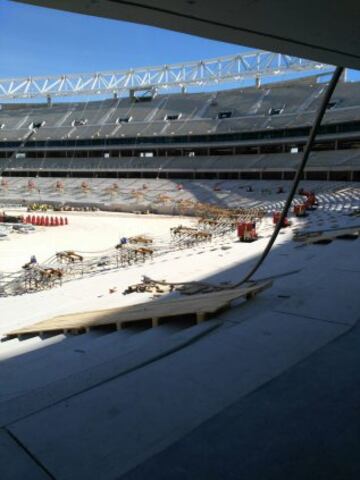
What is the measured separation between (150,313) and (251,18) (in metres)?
5.18

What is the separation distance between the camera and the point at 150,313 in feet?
23.6

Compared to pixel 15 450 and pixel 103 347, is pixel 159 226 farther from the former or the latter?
pixel 15 450

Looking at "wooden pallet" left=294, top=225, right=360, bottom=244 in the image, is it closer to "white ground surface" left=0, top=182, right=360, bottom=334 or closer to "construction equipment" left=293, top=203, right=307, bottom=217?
"white ground surface" left=0, top=182, right=360, bottom=334

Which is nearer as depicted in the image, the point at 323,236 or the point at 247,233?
the point at 323,236

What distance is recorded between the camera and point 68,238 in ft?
83.3

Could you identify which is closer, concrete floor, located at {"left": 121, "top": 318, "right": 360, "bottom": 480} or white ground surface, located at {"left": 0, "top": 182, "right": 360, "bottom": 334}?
concrete floor, located at {"left": 121, "top": 318, "right": 360, "bottom": 480}

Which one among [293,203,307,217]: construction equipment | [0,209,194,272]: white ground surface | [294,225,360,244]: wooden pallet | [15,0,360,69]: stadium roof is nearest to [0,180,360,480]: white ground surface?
[15,0,360,69]: stadium roof

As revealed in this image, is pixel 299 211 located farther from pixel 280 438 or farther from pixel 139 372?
pixel 280 438

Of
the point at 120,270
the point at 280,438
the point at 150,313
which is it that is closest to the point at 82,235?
the point at 120,270

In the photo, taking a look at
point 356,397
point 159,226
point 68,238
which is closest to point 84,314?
point 356,397

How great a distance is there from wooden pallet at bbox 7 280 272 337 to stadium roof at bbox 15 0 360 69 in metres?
4.25

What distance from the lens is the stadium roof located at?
2.48 metres

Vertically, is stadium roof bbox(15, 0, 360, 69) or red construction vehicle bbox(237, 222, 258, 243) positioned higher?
stadium roof bbox(15, 0, 360, 69)

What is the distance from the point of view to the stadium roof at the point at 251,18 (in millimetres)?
2484
